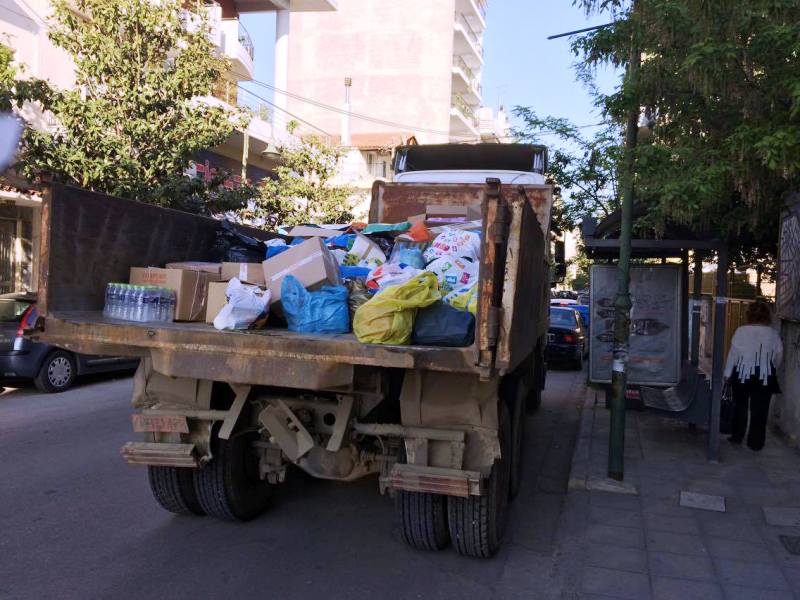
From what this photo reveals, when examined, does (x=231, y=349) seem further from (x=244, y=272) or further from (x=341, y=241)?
(x=341, y=241)

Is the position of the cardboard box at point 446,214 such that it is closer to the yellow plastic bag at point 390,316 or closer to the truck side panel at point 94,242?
the truck side panel at point 94,242

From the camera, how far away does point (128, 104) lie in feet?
35.4

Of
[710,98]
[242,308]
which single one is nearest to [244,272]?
[242,308]

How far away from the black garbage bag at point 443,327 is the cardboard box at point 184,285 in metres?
1.55

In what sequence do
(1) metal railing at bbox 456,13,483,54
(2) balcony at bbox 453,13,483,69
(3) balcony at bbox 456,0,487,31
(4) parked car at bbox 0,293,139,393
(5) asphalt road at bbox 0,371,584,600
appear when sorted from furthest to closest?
(3) balcony at bbox 456,0,487,31 < (1) metal railing at bbox 456,13,483,54 < (2) balcony at bbox 453,13,483,69 < (4) parked car at bbox 0,293,139,393 < (5) asphalt road at bbox 0,371,584,600

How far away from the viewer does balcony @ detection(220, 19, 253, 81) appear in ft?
70.6

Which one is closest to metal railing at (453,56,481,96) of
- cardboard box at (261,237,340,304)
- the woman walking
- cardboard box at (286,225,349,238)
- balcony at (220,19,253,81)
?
balcony at (220,19,253,81)

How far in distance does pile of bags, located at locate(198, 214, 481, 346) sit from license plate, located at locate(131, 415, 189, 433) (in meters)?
0.72

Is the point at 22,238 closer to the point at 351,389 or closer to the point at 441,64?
the point at 351,389

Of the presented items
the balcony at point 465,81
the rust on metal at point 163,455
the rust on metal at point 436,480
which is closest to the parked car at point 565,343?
the rust on metal at point 436,480

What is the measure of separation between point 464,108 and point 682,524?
4588cm

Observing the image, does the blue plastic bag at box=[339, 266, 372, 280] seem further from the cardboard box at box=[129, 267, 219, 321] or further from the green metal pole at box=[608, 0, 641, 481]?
the green metal pole at box=[608, 0, 641, 481]

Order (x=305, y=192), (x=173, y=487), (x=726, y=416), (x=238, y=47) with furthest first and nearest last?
(x=238, y=47)
(x=305, y=192)
(x=726, y=416)
(x=173, y=487)

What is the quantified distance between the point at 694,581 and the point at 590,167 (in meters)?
8.82
